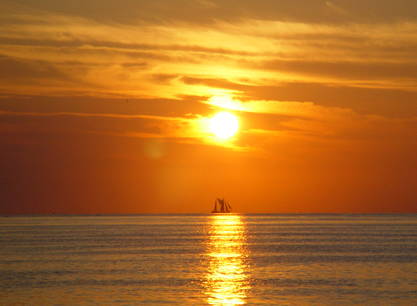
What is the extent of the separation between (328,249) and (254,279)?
5234 centimetres

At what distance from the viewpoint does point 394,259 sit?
318 feet

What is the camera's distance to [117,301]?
189 ft

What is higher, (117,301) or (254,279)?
(254,279)

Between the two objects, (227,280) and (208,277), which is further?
(208,277)

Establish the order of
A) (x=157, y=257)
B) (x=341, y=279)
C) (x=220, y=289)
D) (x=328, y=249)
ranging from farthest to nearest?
1. (x=328, y=249)
2. (x=157, y=257)
3. (x=341, y=279)
4. (x=220, y=289)

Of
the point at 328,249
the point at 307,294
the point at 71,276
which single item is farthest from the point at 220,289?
the point at 328,249

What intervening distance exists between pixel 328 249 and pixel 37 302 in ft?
243

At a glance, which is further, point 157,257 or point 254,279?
point 157,257

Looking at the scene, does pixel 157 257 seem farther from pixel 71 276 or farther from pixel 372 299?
pixel 372 299

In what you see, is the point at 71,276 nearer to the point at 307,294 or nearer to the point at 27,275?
the point at 27,275

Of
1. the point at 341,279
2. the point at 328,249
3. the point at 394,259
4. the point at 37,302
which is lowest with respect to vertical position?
the point at 37,302

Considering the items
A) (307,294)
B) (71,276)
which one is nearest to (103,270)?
(71,276)

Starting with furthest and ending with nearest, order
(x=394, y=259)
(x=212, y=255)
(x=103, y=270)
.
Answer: (x=212, y=255) < (x=394, y=259) < (x=103, y=270)

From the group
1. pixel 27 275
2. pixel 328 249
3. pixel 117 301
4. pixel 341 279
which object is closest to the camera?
pixel 117 301
